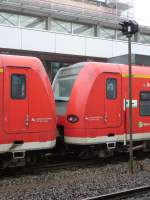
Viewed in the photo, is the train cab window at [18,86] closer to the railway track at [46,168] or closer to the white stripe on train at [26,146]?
the white stripe on train at [26,146]

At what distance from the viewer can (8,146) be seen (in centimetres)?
1030

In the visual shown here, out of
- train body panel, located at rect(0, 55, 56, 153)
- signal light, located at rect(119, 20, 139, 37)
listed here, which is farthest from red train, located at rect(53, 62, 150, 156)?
signal light, located at rect(119, 20, 139, 37)

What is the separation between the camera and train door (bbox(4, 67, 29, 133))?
33.8 ft

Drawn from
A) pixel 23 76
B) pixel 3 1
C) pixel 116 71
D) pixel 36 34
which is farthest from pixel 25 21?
pixel 23 76

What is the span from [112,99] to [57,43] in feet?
35.0

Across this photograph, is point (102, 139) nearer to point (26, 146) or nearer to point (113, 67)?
point (113, 67)

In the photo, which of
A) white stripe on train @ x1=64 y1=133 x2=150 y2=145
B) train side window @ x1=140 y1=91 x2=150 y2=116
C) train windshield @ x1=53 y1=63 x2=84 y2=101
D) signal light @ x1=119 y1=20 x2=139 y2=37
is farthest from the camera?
train side window @ x1=140 y1=91 x2=150 y2=116

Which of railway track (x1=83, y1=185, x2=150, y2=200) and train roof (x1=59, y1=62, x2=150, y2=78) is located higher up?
train roof (x1=59, y1=62, x2=150, y2=78)

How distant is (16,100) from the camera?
10.5 metres

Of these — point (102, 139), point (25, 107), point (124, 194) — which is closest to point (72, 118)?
point (102, 139)

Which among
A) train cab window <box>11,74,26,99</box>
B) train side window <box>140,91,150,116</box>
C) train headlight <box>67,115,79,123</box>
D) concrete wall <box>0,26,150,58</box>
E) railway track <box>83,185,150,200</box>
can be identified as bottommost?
railway track <box>83,185,150,200</box>

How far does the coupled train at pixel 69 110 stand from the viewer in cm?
1044

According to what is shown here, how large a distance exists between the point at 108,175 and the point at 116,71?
10.9ft

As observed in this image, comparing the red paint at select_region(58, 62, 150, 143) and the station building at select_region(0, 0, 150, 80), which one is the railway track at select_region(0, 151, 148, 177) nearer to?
the red paint at select_region(58, 62, 150, 143)
